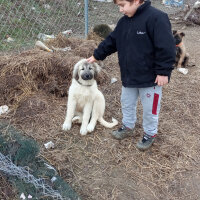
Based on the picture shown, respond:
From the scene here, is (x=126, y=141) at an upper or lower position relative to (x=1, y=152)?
lower

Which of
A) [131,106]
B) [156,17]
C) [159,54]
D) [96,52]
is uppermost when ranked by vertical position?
[156,17]

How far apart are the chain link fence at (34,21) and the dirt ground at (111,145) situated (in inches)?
58.4

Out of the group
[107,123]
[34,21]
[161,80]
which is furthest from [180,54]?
[34,21]

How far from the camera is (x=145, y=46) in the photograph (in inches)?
91.4

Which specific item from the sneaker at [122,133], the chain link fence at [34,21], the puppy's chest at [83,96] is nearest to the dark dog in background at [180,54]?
the chain link fence at [34,21]

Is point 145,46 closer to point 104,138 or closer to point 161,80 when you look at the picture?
point 161,80

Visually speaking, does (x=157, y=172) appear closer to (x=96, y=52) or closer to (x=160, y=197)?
(x=160, y=197)

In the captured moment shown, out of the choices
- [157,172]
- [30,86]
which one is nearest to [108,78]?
[30,86]

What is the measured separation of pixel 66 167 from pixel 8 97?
5.77ft

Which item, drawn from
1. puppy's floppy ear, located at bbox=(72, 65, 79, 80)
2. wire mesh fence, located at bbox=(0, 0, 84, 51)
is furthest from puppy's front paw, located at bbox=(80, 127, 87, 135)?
wire mesh fence, located at bbox=(0, 0, 84, 51)

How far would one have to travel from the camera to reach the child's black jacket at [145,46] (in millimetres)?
2194

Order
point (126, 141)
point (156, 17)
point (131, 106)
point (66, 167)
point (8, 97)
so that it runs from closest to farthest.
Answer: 1. point (156, 17)
2. point (66, 167)
3. point (131, 106)
4. point (126, 141)
5. point (8, 97)

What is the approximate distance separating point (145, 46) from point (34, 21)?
17.1 ft

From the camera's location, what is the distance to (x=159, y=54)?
225 cm
